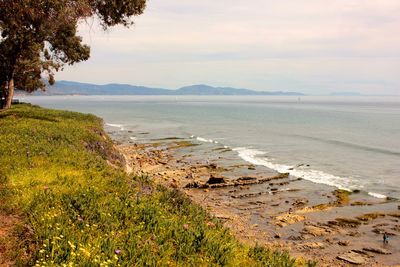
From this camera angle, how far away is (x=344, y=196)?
100 feet

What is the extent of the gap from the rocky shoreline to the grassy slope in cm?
656

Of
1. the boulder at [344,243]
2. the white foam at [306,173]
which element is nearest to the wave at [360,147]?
the white foam at [306,173]

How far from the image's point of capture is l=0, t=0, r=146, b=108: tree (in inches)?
760

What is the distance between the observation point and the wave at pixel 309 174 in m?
34.8

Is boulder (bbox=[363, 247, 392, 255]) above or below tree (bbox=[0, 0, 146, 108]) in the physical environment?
below

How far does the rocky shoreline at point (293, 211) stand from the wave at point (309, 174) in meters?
1.71

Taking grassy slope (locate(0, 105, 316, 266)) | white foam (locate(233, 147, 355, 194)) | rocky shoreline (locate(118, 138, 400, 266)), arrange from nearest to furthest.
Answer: grassy slope (locate(0, 105, 316, 266)) < rocky shoreline (locate(118, 138, 400, 266)) < white foam (locate(233, 147, 355, 194))

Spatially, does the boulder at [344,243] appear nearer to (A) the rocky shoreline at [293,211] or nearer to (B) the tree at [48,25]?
(A) the rocky shoreline at [293,211]

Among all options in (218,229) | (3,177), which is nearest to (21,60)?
(3,177)

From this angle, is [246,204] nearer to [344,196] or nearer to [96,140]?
[344,196]

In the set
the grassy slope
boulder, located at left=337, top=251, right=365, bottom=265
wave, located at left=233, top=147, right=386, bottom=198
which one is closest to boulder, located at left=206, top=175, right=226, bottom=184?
wave, located at left=233, top=147, right=386, bottom=198

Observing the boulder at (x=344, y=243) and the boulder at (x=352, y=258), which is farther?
the boulder at (x=344, y=243)

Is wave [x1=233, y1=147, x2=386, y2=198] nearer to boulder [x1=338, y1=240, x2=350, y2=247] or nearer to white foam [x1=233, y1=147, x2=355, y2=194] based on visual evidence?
white foam [x1=233, y1=147, x2=355, y2=194]

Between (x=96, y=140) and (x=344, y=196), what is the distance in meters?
20.7
